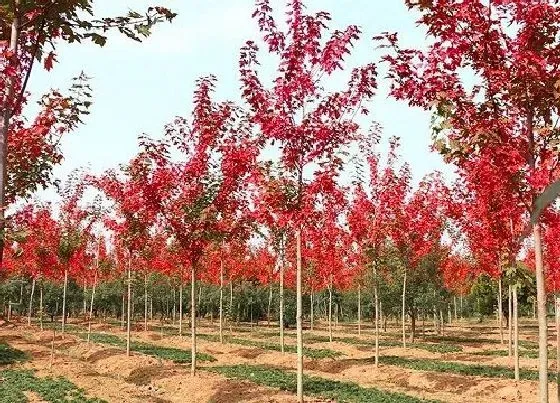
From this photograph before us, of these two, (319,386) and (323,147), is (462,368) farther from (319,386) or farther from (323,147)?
(323,147)

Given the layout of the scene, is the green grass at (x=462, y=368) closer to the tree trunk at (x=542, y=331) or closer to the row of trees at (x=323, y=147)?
the row of trees at (x=323, y=147)

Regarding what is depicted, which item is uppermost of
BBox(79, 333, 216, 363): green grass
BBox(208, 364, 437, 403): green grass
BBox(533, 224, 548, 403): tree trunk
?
BBox(533, 224, 548, 403): tree trunk

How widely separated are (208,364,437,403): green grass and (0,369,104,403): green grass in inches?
224

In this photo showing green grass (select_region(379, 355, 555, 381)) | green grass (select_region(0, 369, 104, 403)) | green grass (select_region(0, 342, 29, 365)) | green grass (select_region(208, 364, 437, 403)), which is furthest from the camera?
green grass (select_region(0, 342, 29, 365))

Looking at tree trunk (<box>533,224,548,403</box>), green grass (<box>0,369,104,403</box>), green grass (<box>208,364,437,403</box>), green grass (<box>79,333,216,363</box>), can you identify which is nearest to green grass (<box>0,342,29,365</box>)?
green grass (<box>0,369,104,403</box>)

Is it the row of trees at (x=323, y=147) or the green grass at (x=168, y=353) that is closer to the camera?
the row of trees at (x=323, y=147)

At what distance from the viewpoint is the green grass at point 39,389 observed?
594 inches

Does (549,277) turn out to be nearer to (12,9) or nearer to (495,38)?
(495,38)

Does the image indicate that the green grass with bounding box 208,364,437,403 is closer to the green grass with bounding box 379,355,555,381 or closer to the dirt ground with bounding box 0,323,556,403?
the dirt ground with bounding box 0,323,556,403

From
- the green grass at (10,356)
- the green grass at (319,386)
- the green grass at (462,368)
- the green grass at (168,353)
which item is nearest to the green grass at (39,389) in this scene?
the green grass at (10,356)

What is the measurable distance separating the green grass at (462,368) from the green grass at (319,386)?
5.78m

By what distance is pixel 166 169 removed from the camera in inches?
761

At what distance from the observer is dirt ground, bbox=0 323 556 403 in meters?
16.4

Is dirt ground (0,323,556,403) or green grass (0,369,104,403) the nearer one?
green grass (0,369,104,403)
